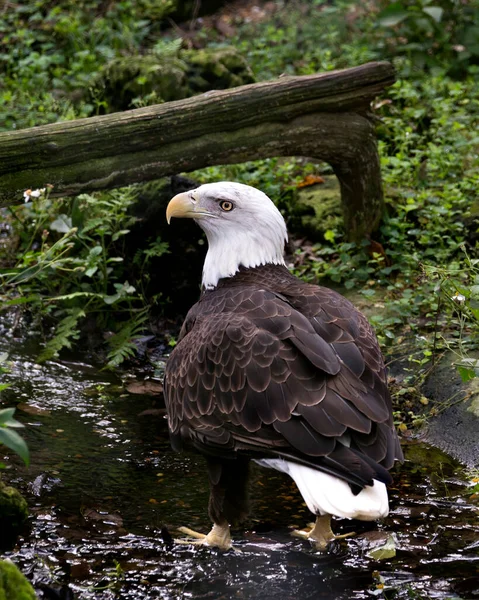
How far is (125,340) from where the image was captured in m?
7.24

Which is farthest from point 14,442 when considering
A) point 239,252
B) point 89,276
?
point 89,276

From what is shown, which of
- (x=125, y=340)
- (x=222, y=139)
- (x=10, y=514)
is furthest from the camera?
(x=125, y=340)

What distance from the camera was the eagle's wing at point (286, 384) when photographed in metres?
4.32

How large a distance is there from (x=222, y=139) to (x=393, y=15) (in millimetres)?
4575

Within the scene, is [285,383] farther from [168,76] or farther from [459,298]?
[168,76]

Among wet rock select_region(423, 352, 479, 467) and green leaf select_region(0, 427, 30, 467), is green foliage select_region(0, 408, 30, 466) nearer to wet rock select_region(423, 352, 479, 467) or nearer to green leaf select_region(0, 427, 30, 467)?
green leaf select_region(0, 427, 30, 467)

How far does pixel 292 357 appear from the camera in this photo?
4.54 metres

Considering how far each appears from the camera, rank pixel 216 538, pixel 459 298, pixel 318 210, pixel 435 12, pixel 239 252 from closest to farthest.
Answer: pixel 216 538
pixel 459 298
pixel 239 252
pixel 318 210
pixel 435 12

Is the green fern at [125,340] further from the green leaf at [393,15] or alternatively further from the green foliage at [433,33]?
the green foliage at [433,33]

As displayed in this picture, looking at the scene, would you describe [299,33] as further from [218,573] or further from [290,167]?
[218,573]

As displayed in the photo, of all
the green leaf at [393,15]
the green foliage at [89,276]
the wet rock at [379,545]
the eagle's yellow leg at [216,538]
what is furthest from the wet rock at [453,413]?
the green leaf at [393,15]

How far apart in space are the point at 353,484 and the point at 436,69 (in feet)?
23.9

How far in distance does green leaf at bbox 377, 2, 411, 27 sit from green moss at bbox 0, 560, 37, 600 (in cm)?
811

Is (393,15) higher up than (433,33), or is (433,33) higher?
(393,15)
